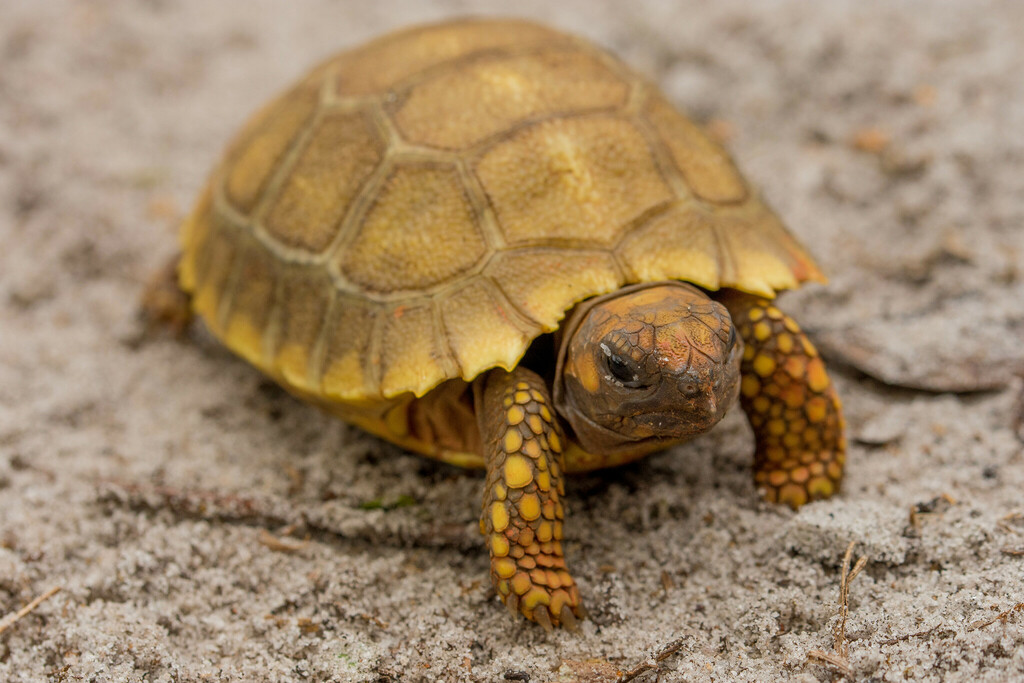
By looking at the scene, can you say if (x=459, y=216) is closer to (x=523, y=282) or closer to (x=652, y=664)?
(x=523, y=282)

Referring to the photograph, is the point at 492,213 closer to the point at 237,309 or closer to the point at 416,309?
the point at 416,309

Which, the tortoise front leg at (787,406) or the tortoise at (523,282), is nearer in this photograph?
the tortoise at (523,282)

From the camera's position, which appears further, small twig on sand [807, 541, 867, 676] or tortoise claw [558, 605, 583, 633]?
tortoise claw [558, 605, 583, 633]

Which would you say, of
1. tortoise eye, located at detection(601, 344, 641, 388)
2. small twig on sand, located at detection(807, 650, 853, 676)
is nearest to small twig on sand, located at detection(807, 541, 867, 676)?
small twig on sand, located at detection(807, 650, 853, 676)

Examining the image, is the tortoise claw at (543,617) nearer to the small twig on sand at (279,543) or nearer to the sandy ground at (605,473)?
the sandy ground at (605,473)

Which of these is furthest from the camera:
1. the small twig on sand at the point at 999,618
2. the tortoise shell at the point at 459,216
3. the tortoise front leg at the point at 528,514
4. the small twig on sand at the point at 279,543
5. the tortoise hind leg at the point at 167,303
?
the tortoise hind leg at the point at 167,303

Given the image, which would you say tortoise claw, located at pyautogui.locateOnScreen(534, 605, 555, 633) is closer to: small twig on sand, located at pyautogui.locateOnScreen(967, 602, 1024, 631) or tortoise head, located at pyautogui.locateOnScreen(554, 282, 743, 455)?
tortoise head, located at pyautogui.locateOnScreen(554, 282, 743, 455)

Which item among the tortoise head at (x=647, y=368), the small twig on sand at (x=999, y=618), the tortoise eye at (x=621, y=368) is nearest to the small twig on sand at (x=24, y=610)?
the tortoise head at (x=647, y=368)
